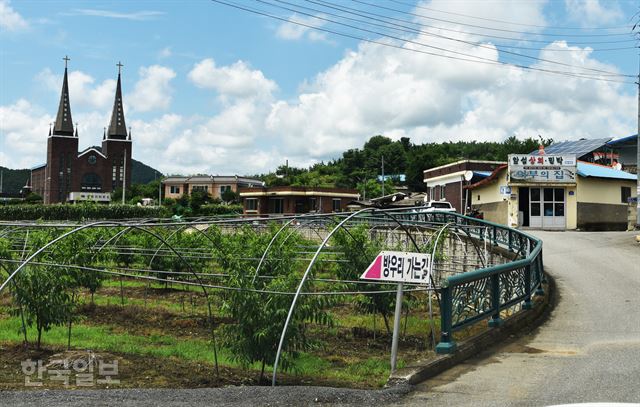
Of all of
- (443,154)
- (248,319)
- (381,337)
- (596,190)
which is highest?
(443,154)

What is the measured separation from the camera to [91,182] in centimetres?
14925

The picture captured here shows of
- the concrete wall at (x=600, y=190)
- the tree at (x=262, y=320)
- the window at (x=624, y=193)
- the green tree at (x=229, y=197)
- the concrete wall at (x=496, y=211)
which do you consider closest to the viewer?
the tree at (x=262, y=320)

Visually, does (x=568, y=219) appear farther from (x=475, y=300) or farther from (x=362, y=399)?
(x=362, y=399)

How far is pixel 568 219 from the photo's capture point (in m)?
36.8

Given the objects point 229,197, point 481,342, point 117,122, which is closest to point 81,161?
point 117,122

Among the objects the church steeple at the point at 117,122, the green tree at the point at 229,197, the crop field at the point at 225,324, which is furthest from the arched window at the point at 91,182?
the crop field at the point at 225,324

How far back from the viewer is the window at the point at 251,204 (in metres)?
80.6

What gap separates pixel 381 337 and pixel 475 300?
2.81 m

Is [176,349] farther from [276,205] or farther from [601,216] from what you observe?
[276,205]

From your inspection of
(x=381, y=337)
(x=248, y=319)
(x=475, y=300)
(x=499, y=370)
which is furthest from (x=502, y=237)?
(x=248, y=319)

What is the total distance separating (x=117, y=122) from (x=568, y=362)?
491 ft

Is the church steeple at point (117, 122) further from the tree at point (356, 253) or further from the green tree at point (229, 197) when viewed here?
the tree at point (356, 253)

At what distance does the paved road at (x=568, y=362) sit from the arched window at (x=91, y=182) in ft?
470

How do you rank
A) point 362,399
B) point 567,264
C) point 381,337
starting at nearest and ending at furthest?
1. point 362,399
2. point 381,337
3. point 567,264
